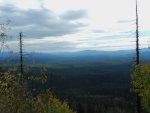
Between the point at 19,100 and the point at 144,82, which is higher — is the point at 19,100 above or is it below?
above

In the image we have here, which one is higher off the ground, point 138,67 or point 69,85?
point 138,67

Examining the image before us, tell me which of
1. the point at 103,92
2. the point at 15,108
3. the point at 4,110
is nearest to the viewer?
the point at 4,110

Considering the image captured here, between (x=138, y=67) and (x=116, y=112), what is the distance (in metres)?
62.6

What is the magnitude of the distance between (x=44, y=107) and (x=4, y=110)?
1.45m

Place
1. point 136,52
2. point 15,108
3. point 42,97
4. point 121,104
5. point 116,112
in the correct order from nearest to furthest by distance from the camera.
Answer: point 15,108 < point 42,97 < point 136,52 < point 116,112 < point 121,104

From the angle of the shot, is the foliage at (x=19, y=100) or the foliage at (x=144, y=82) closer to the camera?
the foliage at (x=19, y=100)

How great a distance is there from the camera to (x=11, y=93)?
6.04 metres

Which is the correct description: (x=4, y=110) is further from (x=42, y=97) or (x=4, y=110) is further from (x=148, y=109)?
(x=148, y=109)

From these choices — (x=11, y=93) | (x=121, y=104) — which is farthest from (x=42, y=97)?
(x=121, y=104)

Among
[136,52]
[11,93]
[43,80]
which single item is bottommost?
[11,93]

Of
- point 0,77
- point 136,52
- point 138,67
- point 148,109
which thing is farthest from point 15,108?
point 136,52

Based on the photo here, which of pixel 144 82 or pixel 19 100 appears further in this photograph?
pixel 144 82

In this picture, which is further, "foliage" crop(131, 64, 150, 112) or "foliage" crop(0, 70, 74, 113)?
"foliage" crop(131, 64, 150, 112)

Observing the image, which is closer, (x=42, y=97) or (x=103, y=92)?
(x=42, y=97)
